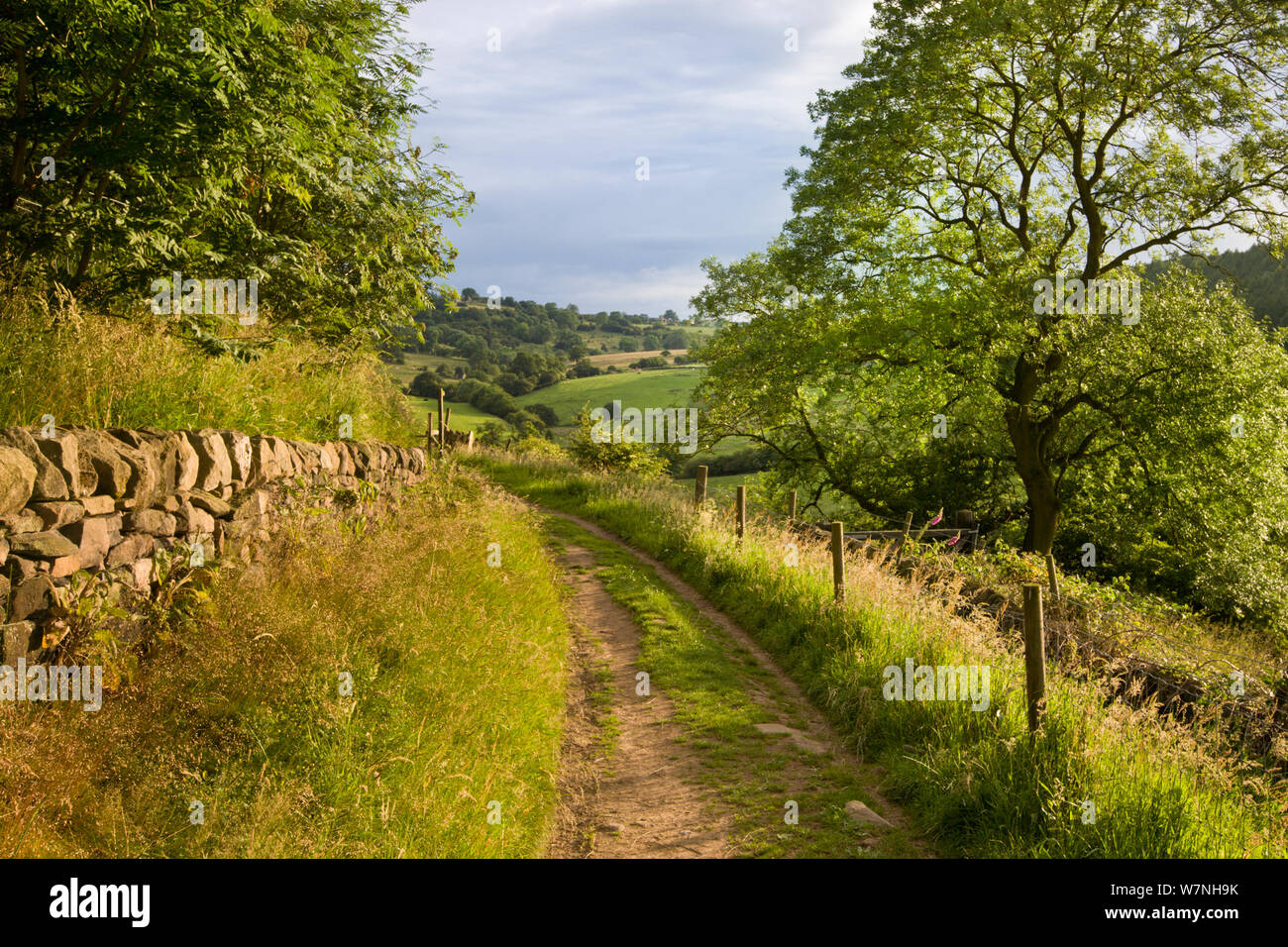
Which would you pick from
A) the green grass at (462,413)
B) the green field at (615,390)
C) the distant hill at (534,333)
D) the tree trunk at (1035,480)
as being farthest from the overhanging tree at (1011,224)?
the distant hill at (534,333)

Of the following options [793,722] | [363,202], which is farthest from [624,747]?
[363,202]

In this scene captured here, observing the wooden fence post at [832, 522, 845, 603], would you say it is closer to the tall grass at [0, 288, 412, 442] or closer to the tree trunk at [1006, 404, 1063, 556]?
the tall grass at [0, 288, 412, 442]

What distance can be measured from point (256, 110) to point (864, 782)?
8.10m

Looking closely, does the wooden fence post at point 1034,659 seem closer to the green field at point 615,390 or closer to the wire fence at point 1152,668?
the wire fence at point 1152,668

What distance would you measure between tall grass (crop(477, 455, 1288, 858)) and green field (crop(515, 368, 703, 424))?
60.7m

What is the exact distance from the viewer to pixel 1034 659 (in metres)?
5.70

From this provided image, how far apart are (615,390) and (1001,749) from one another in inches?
3214

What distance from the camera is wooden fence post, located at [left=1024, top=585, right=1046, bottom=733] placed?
5.63m

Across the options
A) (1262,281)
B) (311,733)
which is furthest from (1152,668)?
(1262,281)

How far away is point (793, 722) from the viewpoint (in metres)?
7.11

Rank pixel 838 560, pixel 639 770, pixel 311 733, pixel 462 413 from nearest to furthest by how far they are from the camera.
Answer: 1. pixel 311 733
2. pixel 639 770
3. pixel 838 560
4. pixel 462 413

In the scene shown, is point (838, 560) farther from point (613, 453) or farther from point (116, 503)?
point (613, 453)

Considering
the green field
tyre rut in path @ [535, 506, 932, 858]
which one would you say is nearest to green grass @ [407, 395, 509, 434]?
the green field
